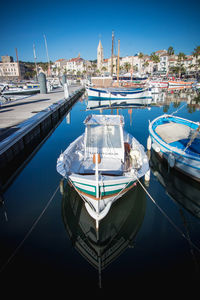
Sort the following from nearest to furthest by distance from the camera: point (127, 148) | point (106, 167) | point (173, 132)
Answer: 1. point (106, 167)
2. point (127, 148)
3. point (173, 132)

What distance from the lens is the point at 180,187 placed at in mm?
A: 8953

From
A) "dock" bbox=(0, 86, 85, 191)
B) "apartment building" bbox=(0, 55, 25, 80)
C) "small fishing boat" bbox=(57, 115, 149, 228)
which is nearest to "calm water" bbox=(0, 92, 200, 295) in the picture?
"small fishing boat" bbox=(57, 115, 149, 228)

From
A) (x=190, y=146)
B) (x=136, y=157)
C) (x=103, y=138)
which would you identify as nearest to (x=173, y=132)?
(x=190, y=146)

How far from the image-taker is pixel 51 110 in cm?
1897

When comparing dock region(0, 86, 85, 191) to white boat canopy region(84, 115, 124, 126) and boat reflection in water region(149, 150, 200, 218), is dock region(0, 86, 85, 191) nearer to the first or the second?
white boat canopy region(84, 115, 124, 126)

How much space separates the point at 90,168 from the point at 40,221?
3.05 m

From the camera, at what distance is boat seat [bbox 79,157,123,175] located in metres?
7.25

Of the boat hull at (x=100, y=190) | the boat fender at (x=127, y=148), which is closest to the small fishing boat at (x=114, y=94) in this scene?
the boat fender at (x=127, y=148)

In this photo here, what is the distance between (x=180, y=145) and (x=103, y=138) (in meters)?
5.27

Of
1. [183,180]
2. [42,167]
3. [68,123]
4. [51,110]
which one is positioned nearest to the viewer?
[183,180]

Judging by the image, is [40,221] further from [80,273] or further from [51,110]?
[51,110]

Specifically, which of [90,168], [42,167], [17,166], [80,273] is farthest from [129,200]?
[17,166]

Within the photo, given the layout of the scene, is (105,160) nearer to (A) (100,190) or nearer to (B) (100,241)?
(A) (100,190)

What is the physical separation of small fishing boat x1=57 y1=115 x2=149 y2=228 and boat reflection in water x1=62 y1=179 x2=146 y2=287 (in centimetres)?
87
